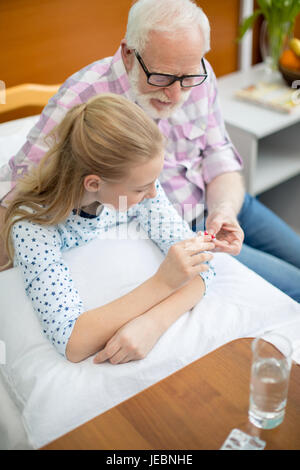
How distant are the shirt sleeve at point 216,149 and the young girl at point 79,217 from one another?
47cm

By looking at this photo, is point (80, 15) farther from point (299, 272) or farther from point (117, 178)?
point (299, 272)

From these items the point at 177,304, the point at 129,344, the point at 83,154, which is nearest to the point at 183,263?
the point at 177,304

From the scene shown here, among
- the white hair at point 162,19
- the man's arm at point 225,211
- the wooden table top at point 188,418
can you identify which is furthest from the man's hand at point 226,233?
the white hair at point 162,19

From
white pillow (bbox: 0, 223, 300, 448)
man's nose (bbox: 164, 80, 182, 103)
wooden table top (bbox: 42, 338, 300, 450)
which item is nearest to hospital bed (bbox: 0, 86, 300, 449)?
white pillow (bbox: 0, 223, 300, 448)

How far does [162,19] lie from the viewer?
47.3 inches

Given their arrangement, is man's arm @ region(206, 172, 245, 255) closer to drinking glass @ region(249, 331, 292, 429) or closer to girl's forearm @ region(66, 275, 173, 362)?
girl's forearm @ region(66, 275, 173, 362)

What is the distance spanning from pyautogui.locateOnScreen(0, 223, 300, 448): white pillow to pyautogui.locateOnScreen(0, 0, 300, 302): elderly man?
128 mm

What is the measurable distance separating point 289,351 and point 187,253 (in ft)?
1.06

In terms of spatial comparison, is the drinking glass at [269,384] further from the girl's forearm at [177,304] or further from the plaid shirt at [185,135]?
the plaid shirt at [185,135]

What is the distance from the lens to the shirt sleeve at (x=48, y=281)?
97 centimetres

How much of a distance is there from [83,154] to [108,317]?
1.12 feet

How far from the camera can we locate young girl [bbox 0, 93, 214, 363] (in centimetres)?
98

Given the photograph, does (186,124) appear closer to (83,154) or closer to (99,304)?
(83,154)
